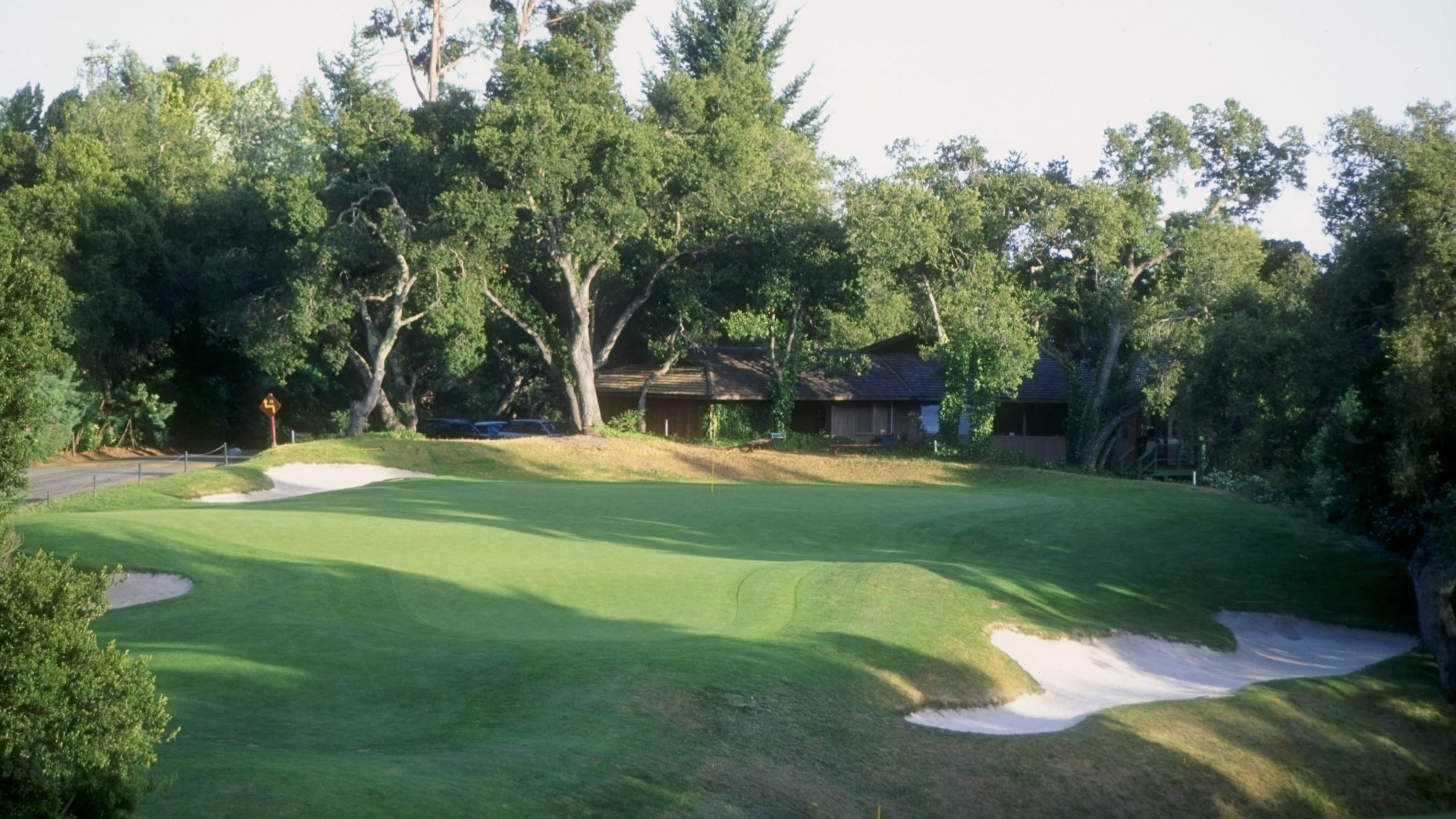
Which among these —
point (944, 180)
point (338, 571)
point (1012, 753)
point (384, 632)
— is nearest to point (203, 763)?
point (384, 632)

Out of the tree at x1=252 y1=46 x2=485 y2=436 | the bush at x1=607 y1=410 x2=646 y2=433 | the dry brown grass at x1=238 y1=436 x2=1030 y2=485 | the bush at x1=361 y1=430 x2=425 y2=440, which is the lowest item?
the dry brown grass at x1=238 y1=436 x2=1030 y2=485

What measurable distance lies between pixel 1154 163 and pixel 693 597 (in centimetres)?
4120

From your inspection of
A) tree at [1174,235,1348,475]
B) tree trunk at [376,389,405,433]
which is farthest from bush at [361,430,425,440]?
tree at [1174,235,1348,475]

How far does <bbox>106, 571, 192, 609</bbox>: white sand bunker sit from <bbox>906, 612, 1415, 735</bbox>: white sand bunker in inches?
462

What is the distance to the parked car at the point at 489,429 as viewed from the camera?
5891 centimetres

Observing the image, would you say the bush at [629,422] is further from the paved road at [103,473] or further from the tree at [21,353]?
the tree at [21,353]

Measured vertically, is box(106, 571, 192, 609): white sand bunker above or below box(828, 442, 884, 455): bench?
below

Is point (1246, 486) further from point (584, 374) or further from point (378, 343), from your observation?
point (378, 343)

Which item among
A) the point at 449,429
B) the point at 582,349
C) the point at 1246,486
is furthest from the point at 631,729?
the point at 449,429

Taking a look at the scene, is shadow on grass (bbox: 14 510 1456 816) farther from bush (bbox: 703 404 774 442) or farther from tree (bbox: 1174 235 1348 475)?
bush (bbox: 703 404 774 442)

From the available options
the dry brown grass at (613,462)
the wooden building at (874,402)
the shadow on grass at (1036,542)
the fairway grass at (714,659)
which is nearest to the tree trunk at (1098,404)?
the wooden building at (874,402)

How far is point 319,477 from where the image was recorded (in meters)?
43.1

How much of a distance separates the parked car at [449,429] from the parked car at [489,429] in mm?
190

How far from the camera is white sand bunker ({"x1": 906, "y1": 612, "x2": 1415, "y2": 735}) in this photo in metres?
17.3
